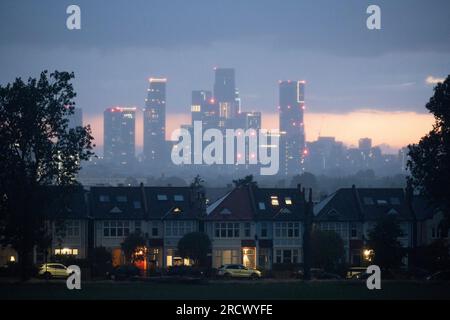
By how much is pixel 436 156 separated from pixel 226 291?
71.9 ft

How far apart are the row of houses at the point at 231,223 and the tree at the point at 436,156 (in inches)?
901

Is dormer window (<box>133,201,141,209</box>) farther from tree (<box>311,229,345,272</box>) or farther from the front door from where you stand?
tree (<box>311,229,345,272</box>)

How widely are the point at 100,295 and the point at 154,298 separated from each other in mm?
3168

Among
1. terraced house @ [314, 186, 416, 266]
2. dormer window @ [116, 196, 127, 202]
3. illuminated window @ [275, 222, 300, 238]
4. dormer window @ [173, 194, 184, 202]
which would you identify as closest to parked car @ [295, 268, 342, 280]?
illuminated window @ [275, 222, 300, 238]

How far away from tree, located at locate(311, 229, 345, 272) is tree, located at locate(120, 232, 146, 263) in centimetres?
1465

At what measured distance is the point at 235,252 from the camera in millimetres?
84750

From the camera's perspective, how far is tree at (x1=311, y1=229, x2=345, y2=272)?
7581 cm

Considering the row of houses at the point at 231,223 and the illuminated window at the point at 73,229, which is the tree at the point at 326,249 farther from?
the illuminated window at the point at 73,229

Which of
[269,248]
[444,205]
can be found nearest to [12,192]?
[444,205]

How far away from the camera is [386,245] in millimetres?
64750

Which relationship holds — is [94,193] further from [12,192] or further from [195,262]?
[12,192]

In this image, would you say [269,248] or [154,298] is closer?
[154,298]
